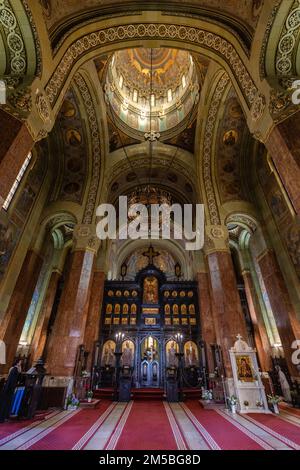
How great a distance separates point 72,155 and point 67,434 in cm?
1307

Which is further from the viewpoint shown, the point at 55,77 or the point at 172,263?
the point at 172,263

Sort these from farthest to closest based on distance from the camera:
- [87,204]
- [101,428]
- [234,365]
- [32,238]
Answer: [87,204] < [32,238] < [234,365] < [101,428]

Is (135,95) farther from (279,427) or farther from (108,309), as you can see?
(279,427)

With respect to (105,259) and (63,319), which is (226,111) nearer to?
(105,259)

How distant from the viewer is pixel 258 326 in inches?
566

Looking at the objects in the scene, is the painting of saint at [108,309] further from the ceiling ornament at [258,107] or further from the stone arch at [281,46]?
the stone arch at [281,46]

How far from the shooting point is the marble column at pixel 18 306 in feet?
33.6

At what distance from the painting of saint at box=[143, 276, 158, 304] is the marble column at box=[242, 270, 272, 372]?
6329mm

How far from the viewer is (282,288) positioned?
1052 cm

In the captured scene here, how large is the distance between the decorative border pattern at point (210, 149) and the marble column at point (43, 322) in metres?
11.7

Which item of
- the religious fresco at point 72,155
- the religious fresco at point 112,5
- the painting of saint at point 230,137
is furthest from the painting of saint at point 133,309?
the religious fresco at point 112,5

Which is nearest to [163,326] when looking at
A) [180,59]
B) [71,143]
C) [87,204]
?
[87,204]

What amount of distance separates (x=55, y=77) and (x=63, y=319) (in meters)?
9.07

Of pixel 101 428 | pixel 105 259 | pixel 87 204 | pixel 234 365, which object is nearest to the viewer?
pixel 101 428
